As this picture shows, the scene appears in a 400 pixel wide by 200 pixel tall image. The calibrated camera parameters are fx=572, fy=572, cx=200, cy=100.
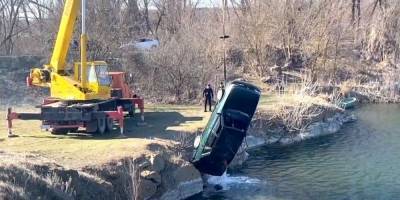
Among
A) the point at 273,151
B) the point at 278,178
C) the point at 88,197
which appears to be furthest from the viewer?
the point at 273,151

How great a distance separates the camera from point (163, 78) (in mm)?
37250

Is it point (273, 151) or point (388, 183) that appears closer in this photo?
point (388, 183)

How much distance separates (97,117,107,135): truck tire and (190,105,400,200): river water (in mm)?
5496

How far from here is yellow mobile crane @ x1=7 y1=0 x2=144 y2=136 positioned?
935 inches

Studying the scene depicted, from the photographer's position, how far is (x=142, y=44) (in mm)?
44031

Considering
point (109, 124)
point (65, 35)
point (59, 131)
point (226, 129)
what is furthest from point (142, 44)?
point (226, 129)

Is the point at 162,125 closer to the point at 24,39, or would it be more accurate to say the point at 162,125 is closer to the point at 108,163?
the point at 108,163

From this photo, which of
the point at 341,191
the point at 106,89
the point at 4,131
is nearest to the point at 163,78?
the point at 106,89

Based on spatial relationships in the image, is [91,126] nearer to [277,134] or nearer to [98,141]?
[98,141]

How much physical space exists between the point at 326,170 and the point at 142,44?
22.4m

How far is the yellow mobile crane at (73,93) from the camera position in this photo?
2375 cm

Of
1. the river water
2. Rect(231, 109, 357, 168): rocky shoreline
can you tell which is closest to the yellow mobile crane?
the river water

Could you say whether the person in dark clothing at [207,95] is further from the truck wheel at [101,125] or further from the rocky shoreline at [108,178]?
the truck wheel at [101,125]

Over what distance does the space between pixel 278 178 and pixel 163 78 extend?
15205mm
